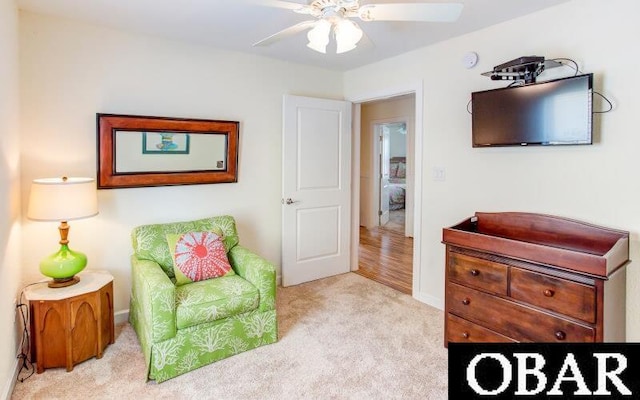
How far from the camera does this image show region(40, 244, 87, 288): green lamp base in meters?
2.26

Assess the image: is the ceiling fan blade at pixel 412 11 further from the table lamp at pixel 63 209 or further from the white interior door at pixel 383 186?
the white interior door at pixel 383 186

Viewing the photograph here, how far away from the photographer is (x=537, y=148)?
2439mm

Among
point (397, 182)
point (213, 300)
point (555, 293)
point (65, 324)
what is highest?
point (397, 182)

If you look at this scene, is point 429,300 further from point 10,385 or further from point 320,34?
point 10,385

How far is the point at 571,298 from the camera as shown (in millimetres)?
1859

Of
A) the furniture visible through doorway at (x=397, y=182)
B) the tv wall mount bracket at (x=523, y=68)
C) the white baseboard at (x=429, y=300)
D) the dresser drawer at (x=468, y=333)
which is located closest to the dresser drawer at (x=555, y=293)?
the dresser drawer at (x=468, y=333)

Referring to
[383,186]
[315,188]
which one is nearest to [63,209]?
[315,188]

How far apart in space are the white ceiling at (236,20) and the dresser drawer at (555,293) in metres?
1.57

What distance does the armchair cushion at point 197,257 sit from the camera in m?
2.55

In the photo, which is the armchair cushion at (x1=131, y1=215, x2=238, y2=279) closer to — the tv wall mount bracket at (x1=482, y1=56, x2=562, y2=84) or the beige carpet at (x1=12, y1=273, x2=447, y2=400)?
the beige carpet at (x1=12, y1=273, x2=447, y2=400)

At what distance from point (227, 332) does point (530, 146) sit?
2309 millimetres

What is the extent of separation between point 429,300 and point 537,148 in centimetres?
154

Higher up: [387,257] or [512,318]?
[512,318]

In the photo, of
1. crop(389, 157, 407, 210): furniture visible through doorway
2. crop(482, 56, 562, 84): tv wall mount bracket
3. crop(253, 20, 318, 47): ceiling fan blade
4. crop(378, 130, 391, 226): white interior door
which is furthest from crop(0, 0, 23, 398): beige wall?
crop(389, 157, 407, 210): furniture visible through doorway
